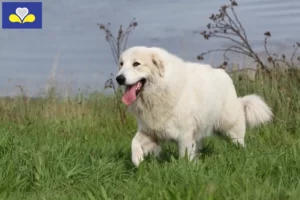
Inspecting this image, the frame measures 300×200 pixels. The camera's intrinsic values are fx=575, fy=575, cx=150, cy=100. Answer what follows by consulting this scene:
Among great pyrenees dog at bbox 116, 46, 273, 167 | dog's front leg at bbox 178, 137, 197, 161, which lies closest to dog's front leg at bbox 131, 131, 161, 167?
great pyrenees dog at bbox 116, 46, 273, 167

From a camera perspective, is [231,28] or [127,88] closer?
[127,88]

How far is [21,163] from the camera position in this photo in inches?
223

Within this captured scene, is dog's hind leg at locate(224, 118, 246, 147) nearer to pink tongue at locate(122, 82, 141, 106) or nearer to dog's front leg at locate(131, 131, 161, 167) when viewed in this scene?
dog's front leg at locate(131, 131, 161, 167)

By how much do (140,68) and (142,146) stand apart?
32.8 inches

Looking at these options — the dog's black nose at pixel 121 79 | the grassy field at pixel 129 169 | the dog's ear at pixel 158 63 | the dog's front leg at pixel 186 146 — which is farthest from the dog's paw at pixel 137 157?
the dog's ear at pixel 158 63

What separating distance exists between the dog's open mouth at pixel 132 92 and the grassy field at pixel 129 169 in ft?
2.08

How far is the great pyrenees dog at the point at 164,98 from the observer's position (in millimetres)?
5879

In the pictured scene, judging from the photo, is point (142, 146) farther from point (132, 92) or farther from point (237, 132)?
point (237, 132)

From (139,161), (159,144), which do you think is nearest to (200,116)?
(159,144)

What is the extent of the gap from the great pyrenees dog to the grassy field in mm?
268

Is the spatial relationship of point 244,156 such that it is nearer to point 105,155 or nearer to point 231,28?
point 105,155

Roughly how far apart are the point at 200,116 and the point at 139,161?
0.95 metres

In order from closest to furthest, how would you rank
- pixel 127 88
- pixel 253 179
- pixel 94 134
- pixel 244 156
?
1. pixel 253 179
2. pixel 244 156
3. pixel 127 88
4. pixel 94 134

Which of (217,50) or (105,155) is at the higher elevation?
(217,50)
